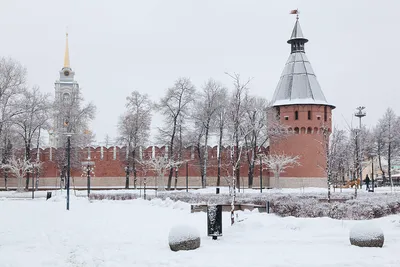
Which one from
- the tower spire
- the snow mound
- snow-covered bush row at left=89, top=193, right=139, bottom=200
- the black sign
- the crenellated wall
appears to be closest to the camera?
the black sign

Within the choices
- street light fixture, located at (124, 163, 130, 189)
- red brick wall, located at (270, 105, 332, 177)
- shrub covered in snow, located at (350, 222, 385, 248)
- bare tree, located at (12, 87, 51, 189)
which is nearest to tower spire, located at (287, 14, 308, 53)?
red brick wall, located at (270, 105, 332, 177)

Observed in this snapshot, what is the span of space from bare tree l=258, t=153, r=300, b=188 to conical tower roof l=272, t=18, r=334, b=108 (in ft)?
15.0

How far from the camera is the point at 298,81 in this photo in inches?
1580

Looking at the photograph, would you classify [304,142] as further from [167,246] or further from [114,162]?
[167,246]

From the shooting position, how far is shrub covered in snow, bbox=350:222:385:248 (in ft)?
31.6

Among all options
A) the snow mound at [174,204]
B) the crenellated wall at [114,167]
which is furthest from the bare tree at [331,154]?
the snow mound at [174,204]

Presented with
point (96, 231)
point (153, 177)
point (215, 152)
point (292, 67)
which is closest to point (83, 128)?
point (153, 177)

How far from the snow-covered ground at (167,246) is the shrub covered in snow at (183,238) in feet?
0.59

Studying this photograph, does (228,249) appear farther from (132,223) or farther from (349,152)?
(349,152)

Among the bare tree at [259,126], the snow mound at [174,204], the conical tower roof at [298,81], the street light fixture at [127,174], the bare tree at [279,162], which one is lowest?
the snow mound at [174,204]

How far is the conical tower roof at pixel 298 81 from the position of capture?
3969cm

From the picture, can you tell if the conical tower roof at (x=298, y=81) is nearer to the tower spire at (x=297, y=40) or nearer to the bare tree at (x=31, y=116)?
the tower spire at (x=297, y=40)

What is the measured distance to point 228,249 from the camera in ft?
31.8

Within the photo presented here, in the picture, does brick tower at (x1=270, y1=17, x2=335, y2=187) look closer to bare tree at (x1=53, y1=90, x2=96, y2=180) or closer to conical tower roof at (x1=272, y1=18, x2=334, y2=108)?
conical tower roof at (x1=272, y1=18, x2=334, y2=108)
